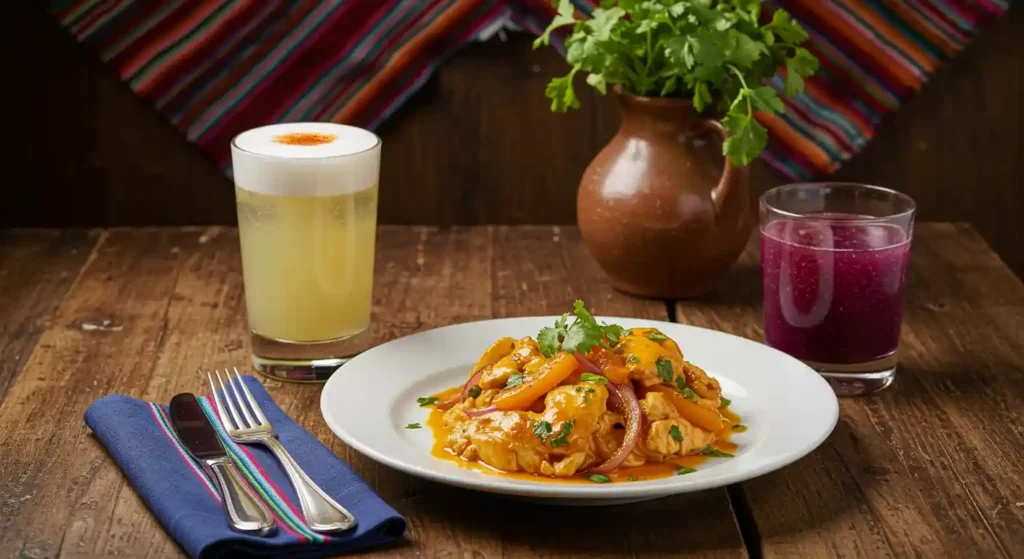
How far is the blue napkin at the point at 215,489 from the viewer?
116 centimetres

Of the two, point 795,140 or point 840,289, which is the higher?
point 840,289

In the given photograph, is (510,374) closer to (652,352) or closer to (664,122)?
(652,352)

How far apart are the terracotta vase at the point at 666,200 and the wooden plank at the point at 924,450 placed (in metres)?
0.08

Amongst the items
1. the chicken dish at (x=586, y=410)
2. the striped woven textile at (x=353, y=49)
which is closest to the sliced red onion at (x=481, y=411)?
the chicken dish at (x=586, y=410)

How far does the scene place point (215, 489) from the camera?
1.27 meters

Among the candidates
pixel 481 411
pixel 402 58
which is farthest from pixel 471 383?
pixel 402 58

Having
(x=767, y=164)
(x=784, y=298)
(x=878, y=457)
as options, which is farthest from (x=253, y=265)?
(x=767, y=164)

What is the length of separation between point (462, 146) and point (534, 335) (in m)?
0.86

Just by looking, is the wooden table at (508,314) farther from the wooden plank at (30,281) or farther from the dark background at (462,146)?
the dark background at (462,146)

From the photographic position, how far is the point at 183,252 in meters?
2.20

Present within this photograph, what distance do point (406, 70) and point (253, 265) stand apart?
82cm

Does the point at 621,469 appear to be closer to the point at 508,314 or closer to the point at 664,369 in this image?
the point at 664,369

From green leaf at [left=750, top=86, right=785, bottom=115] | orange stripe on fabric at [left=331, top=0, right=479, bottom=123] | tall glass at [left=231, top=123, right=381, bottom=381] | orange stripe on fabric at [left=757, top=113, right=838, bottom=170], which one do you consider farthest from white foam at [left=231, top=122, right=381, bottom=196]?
orange stripe on fabric at [left=757, top=113, right=838, bottom=170]

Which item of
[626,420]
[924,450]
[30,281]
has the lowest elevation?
[30,281]
